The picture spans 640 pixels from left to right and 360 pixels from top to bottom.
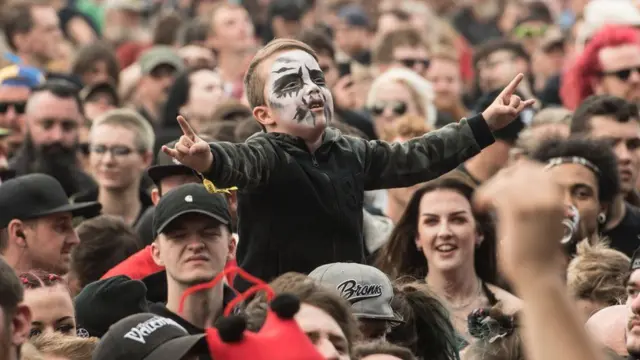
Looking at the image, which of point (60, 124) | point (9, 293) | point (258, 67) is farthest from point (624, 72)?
point (9, 293)

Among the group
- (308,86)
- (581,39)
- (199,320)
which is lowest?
(199,320)

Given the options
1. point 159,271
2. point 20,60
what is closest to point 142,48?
point 20,60

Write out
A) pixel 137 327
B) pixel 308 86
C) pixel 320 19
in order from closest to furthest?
pixel 137 327 < pixel 308 86 < pixel 320 19

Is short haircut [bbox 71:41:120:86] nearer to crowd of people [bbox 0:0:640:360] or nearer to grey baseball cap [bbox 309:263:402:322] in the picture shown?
crowd of people [bbox 0:0:640:360]

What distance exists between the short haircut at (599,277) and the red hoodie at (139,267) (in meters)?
1.66

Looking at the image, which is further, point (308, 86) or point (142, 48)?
point (142, 48)

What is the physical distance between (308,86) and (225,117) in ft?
13.5

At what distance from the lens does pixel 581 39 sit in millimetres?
14391

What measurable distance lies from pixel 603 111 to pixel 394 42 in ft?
16.1

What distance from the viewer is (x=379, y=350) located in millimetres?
5914

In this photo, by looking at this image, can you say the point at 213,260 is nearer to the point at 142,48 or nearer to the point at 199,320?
the point at 199,320

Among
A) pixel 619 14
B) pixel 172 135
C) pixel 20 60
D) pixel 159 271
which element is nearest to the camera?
pixel 159 271

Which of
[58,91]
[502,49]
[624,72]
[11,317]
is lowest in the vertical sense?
[11,317]

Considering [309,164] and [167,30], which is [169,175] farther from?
[167,30]
